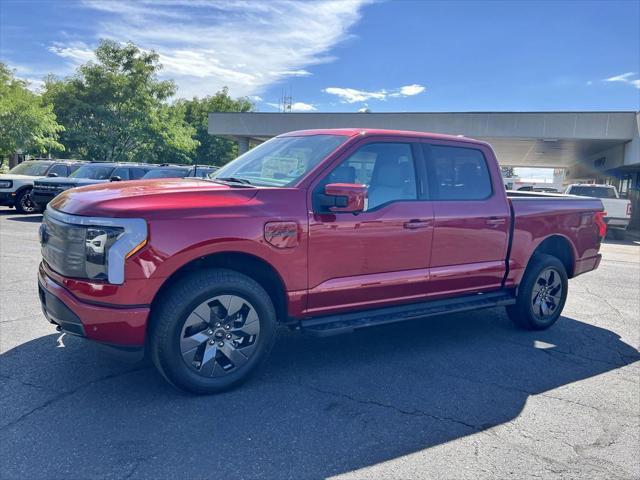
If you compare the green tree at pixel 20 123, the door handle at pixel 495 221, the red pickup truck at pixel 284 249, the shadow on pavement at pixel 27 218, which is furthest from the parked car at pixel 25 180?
the door handle at pixel 495 221

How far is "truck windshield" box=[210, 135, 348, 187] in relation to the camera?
4289mm

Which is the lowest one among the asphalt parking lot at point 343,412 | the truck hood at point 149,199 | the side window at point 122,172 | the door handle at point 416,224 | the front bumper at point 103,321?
the asphalt parking lot at point 343,412

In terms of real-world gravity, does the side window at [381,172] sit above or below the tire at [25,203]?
above

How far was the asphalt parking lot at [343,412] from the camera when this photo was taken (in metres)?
2.96

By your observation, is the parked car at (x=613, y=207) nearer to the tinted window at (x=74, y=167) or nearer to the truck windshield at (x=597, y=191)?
the truck windshield at (x=597, y=191)

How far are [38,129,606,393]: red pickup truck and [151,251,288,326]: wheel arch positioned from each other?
0.5 inches

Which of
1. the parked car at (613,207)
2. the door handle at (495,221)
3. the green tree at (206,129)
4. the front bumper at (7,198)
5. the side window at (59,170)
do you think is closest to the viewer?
the door handle at (495,221)

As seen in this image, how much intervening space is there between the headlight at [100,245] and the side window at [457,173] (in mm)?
2693

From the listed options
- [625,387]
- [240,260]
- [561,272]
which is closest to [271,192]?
[240,260]

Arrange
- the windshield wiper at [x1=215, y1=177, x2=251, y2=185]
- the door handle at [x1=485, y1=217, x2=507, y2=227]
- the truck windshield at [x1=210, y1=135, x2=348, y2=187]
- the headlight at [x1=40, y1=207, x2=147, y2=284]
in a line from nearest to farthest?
1. the headlight at [x1=40, y1=207, x2=147, y2=284]
2. the truck windshield at [x1=210, y1=135, x2=348, y2=187]
3. the windshield wiper at [x1=215, y1=177, x2=251, y2=185]
4. the door handle at [x1=485, y1=217, x2=507, y2=227]

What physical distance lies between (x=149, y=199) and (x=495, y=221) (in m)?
3.35

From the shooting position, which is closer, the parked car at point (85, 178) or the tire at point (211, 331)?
the tire at point (211, 331)

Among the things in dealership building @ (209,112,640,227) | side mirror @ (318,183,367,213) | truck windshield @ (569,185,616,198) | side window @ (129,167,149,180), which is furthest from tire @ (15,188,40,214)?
truck windshield @ (569,185,616,198)

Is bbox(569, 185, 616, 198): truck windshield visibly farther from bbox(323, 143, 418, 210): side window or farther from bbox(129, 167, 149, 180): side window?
bbox(323, 143, 418, 210): side window
